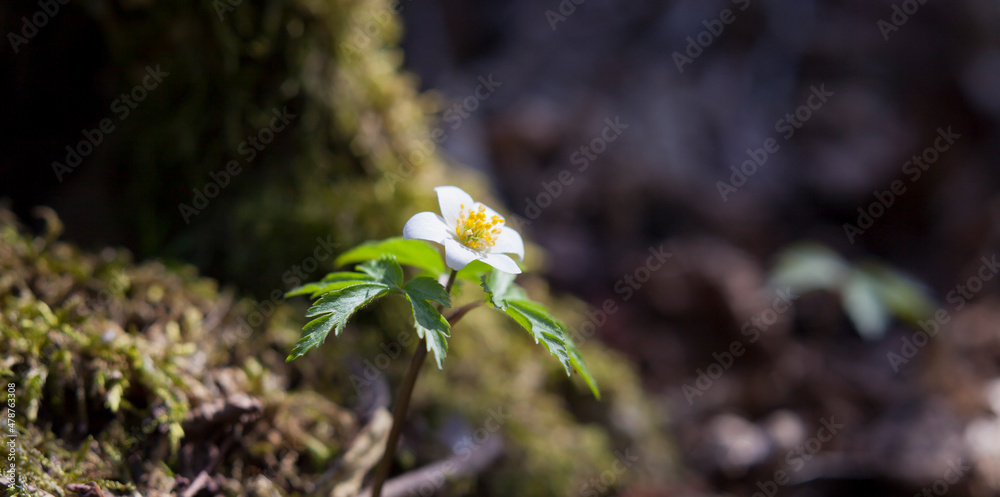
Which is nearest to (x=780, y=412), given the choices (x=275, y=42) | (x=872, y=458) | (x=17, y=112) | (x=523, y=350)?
(x=872, y=458)

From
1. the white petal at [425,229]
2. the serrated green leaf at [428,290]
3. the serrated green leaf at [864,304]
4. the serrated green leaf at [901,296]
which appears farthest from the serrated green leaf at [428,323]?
the serrated green leaf at [901,296]

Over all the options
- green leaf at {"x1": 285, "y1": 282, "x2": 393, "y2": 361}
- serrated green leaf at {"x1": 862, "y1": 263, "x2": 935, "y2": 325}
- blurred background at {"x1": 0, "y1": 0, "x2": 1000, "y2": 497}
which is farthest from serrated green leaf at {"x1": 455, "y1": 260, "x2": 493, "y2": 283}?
serrated green leaf at {"x1": 862, "y1": 263, "x2": 935, "y2": 325}

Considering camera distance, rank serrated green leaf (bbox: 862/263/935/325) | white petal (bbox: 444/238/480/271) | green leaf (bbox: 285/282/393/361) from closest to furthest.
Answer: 1. green leaf (bbox: 285/282/393/361)
2. white petal (bbox: 444/238/480/271)
3. serrated green leaf (bbox: 862/263/935/325)

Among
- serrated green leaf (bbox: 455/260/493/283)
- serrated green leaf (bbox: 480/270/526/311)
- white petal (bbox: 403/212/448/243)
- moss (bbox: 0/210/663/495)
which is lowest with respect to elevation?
moss (bbox: 0/210/663/495)

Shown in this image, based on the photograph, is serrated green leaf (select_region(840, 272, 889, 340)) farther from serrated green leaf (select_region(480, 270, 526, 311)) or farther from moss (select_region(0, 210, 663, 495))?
serrated green leaf (select_region(480, 270, 526, 311))

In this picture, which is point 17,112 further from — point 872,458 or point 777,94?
point 777,94

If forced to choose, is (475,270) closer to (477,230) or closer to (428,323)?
(477,230)

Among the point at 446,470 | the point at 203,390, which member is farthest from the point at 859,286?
the point at 203,390
